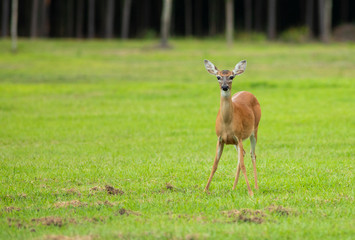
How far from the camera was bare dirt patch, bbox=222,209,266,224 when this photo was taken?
7855 millimetres

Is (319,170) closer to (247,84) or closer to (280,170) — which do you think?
(280,170)

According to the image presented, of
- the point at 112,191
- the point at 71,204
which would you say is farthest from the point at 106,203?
the point at 112,191

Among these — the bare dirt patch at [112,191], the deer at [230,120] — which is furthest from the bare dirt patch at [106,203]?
the deer at [230,120]

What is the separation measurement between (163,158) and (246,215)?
513 cm

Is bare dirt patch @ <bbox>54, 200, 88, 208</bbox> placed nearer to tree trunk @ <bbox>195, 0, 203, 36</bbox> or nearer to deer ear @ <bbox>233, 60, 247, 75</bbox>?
deer ear @ <bbox>233, 60, 247, 75</bbox>

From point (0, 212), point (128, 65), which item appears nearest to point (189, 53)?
point (128, 65)

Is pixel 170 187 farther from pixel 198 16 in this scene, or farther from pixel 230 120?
pixel 198 16

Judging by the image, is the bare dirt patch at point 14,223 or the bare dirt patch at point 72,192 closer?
the bare dirt patch at point 14,223

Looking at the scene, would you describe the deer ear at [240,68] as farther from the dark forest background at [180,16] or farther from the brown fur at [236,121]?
the dark forest background at [180,16]

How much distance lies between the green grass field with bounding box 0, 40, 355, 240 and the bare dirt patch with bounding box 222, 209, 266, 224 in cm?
1

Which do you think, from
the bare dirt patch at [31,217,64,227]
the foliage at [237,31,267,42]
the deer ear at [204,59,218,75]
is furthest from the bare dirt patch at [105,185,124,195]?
the foliage at [237,31,267,42]

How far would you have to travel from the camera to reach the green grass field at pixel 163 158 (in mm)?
7820

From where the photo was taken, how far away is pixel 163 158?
13.0m

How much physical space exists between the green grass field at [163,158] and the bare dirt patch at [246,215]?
15 mm
